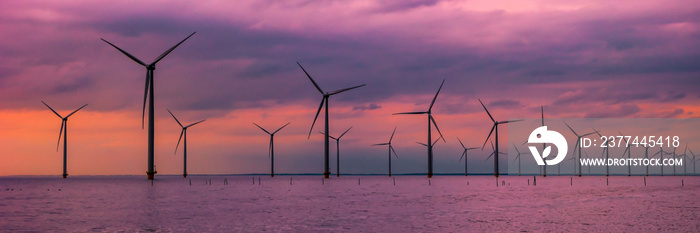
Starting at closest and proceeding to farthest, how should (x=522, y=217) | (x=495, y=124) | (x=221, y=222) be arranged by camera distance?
(x=221, y=222), (x=522, y=217), (x=495, y=124)

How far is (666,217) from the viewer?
173 ft

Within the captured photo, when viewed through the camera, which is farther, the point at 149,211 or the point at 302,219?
the point at 149,211

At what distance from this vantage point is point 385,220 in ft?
165

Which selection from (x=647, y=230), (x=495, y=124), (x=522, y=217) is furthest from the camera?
(x=495, y=124)

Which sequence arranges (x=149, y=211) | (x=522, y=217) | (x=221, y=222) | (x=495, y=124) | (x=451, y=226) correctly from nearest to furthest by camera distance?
(x=451, y=226), (x=221, y=222), (x=522, y=217), (x=149, y=211), (x=495, y=124)

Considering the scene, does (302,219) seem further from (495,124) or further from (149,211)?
(495,124)

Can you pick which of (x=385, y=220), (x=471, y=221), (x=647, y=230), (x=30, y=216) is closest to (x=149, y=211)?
(x=30, y=216)

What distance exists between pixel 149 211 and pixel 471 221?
2679 cm

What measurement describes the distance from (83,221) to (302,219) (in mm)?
14039

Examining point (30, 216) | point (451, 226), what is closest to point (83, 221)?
point (30, 216)

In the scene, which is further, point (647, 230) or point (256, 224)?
point (256, 224)

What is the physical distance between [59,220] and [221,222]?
36.3 feet

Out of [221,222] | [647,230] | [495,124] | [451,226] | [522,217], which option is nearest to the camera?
[647,230]

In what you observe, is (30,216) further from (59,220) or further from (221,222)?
(221,222)
